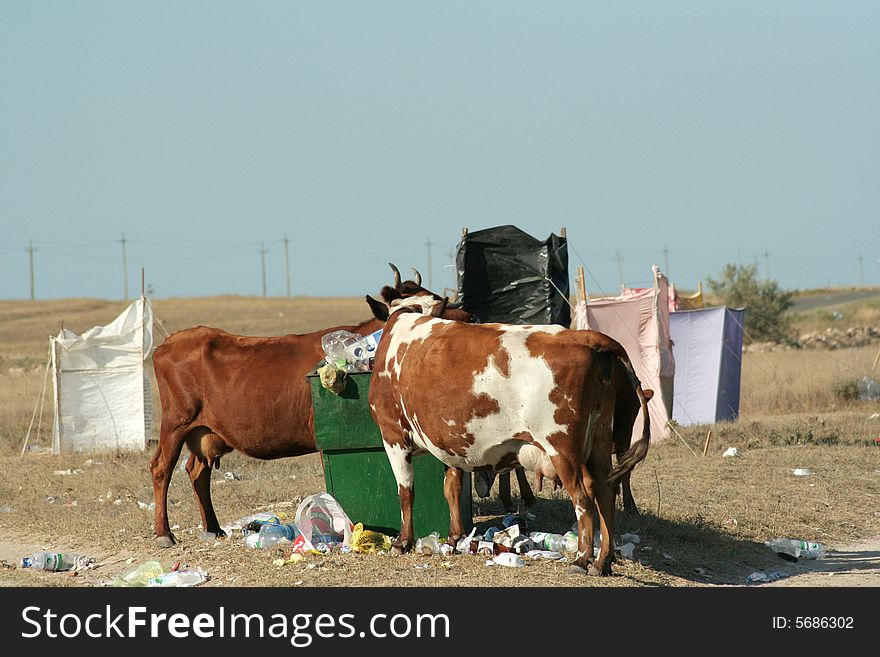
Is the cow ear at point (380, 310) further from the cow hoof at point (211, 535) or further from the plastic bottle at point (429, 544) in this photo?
the cow hoof at point (211, 535)

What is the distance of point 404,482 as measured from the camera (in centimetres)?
904

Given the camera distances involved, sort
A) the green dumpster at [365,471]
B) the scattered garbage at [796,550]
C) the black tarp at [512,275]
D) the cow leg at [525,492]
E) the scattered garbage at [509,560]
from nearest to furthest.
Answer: the scattered garbage at [509,560]
the green dumpster at [365,471]
the scattered garbage at [796,550]
the cow leg at [525,492]
the black tarp at [512,275]

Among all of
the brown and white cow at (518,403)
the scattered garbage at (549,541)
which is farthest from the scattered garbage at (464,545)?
the scattered garbage at (549,541)

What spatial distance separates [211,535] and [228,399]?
1.25 m

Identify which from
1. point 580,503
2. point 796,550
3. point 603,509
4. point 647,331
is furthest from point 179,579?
point 647,331

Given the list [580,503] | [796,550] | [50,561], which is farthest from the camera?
[796,550]

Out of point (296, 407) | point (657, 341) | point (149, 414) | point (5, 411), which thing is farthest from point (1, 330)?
point (296, 407)

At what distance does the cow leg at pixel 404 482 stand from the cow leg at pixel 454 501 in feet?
1.03

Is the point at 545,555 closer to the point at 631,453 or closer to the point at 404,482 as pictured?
the point at 631,453

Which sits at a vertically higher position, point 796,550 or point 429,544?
point 429,544

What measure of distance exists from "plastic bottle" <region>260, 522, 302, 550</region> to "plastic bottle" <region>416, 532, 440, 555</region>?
1.03 metres

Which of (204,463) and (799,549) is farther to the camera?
(204,463)

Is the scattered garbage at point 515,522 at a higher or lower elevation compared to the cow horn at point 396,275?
lower

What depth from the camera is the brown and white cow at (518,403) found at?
796 cm
